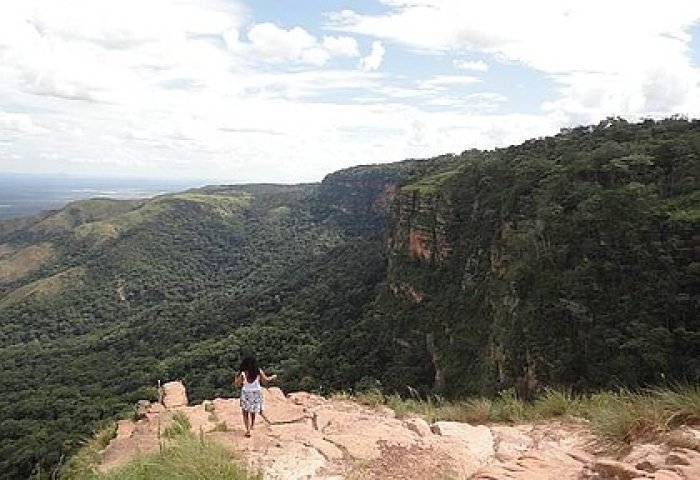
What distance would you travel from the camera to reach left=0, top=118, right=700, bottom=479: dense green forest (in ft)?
85.5

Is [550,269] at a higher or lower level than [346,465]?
lower

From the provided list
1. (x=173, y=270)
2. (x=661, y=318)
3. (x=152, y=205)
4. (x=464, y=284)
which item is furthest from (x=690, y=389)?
(x=152, y=205)

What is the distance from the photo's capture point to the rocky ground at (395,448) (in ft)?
19.7

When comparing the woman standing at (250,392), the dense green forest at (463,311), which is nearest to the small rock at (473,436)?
the woman standing at (250,392)

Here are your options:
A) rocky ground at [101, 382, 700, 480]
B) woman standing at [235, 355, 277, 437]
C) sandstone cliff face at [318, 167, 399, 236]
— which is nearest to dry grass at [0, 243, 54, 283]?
sandstone cliff face at [318, 167, 399, 236]

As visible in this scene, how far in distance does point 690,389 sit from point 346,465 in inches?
157

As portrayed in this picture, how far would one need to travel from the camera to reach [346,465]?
737 centimetres

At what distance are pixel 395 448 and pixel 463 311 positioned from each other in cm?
3427

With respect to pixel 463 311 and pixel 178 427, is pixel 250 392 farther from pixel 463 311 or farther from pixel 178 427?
pixel 463 311

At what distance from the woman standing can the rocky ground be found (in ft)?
0.62

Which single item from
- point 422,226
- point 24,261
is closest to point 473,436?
point 422,226

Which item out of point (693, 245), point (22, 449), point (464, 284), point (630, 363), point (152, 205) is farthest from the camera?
point (152, 205)

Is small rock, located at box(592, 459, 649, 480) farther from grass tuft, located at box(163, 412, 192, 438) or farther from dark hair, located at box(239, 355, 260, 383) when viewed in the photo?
dark hair, located at box(239, 355, 260, 383)

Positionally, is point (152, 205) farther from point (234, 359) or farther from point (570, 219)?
point (570, 219)
